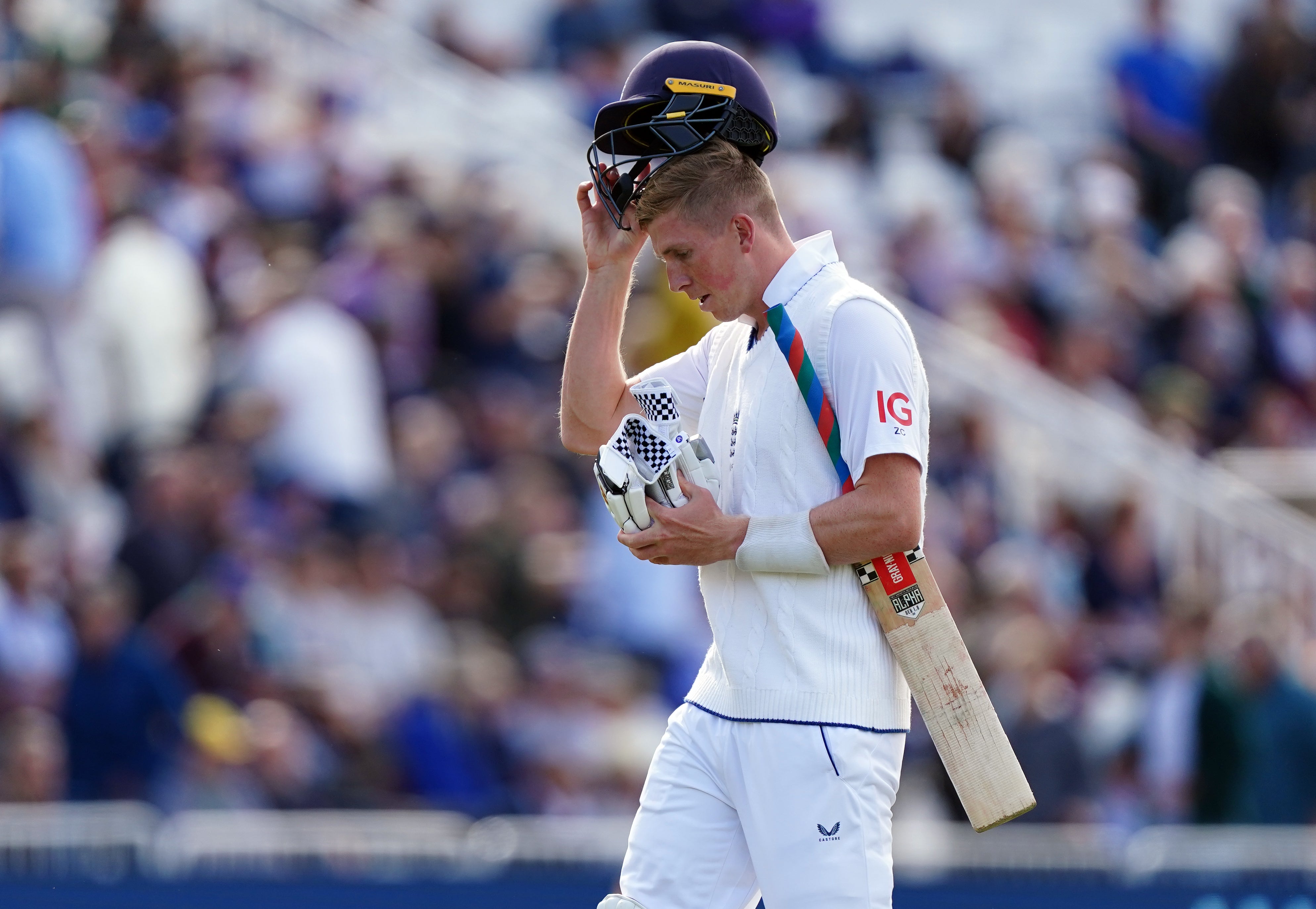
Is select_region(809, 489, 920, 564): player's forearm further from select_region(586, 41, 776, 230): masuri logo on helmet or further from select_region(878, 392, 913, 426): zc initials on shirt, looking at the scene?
select_region(586, 41, 776, 230): masuri logo on helmet

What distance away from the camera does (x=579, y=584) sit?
1048 cm

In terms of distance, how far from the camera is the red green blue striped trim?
4.25m

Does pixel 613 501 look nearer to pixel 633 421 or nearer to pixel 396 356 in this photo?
pixel 633 421

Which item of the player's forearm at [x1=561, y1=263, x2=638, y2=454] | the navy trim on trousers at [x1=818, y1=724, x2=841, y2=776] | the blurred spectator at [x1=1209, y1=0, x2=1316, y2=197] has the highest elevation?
the blurred spectator at [x1=1209, y1=0, x2=1316, y2=197]

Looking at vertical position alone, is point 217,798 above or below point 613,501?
below

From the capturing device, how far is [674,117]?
169 inches

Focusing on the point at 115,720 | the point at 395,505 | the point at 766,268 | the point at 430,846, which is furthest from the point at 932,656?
the point at 395,505

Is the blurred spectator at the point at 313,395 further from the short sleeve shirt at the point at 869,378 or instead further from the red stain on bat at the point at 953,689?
the red stain on bat at the point at 953,689

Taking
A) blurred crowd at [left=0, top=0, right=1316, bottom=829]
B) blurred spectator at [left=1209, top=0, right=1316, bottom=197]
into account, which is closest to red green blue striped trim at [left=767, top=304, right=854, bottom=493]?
blurred crowd at [left=0, top=0, right=1316, bottom=829]

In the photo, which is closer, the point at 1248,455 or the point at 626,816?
the point at 626,816

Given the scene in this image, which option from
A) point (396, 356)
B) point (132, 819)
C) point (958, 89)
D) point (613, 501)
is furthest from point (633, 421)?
point (958, 89)

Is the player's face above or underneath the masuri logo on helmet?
underneath

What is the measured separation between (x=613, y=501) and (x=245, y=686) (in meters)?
5.48

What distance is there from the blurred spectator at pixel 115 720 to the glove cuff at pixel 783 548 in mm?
5367
